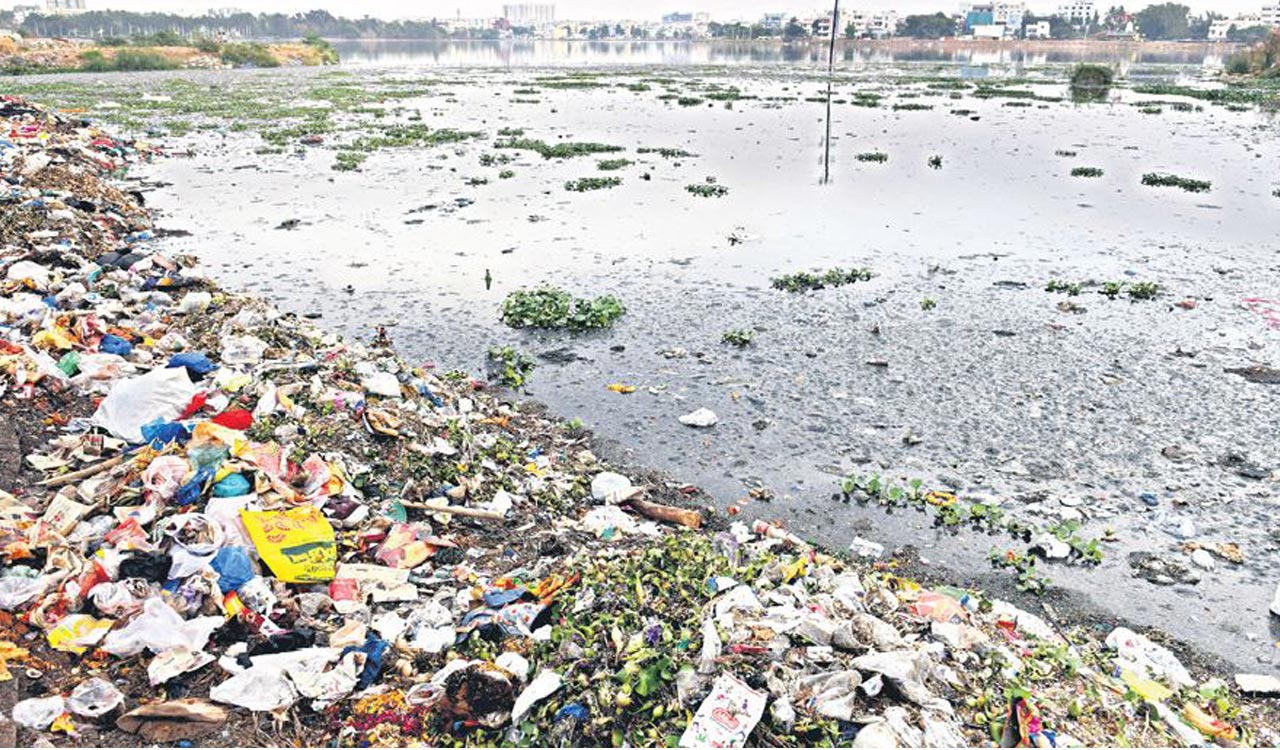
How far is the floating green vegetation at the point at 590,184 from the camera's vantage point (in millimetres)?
13346

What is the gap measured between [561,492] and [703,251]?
5.83m

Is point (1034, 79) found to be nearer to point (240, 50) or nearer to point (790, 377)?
point (790, 377)

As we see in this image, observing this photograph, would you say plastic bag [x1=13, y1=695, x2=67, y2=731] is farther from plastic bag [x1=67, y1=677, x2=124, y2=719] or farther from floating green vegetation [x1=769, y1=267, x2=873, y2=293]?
floating green vegetation [x1=769, y1=267, x2=873, y2=293]

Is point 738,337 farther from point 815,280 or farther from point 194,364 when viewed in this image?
point 194,364

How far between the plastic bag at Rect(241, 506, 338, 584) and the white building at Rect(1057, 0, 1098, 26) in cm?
16630

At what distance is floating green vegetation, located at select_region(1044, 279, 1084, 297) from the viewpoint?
805cm

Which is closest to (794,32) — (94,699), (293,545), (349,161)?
(349,161)

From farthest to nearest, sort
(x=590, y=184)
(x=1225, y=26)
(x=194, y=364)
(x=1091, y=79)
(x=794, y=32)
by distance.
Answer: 1. (x=794, y=32)
2. (x=1225, y=26)
3. (x=1091, y=79)
4. (x=590, y=184)
5. (x=194, y=364)

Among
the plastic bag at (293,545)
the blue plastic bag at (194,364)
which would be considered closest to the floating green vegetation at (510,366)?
the blue plastic bag at (194,364)

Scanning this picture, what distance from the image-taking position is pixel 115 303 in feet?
21.9

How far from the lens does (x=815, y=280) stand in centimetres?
842

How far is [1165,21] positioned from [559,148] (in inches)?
5137

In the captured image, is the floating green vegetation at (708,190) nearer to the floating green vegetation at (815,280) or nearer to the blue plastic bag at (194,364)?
the floating green vegetation at (815,280)

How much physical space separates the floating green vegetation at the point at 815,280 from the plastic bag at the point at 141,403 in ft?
18.5
